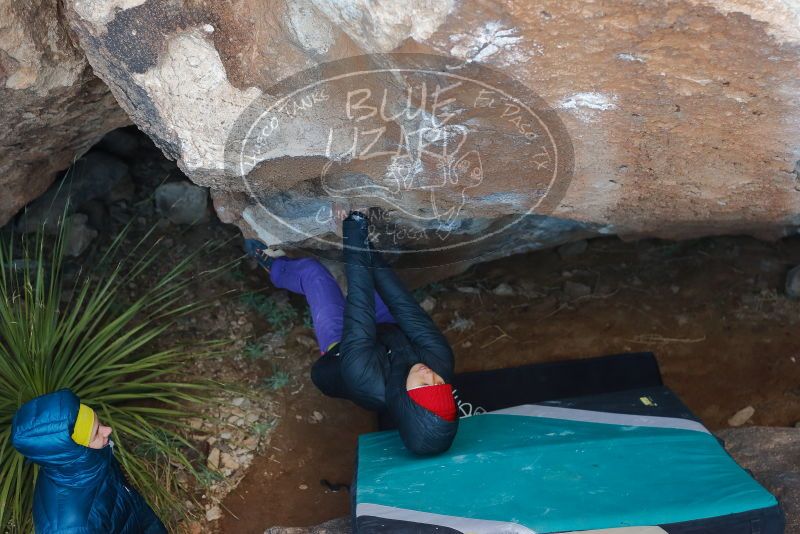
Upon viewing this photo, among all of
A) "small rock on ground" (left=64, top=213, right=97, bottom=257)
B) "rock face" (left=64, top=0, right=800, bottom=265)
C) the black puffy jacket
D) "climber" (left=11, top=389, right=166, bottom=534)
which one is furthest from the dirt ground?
"rock face" (left=64, top=0, right=800, bottom=265)

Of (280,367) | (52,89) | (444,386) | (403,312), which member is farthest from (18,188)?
(444,386)

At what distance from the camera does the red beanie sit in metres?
2.31

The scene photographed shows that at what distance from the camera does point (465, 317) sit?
12.1 feet

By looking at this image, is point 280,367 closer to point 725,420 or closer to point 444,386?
point 444,386

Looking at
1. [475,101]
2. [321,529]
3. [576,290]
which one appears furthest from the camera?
[576,290]

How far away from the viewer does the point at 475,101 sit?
206 cm

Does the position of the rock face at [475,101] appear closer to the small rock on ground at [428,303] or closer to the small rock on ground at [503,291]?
the small rock on ground at [428,303]

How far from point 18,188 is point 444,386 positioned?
2.02 metres

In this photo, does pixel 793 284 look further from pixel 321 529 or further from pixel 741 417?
pixel 321 529

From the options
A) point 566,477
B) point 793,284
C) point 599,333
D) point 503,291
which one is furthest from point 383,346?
point 793,284

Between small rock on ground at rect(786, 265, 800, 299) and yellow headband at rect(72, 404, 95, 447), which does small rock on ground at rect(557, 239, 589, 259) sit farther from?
yellow headband at rect(72, 404, 95, 447)

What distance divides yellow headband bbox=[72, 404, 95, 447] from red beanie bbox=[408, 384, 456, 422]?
0.95 meters

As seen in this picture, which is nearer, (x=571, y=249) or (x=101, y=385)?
(x=101, y=385)

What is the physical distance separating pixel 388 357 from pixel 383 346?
5cm
